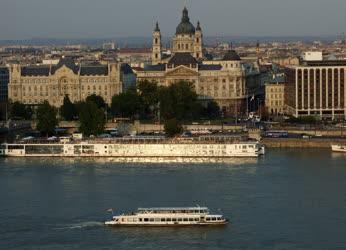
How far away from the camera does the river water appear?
18.8 meters

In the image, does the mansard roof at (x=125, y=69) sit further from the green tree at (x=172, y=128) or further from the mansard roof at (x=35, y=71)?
the green tree at (x=172, y=128)

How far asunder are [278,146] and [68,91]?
12.0 metres

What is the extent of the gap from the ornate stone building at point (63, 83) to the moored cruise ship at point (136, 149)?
11.9 m

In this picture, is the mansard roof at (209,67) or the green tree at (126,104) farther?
the mansard roof at (209,67)

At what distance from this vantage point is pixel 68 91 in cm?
4281

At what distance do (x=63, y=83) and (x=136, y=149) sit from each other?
13.3 metres

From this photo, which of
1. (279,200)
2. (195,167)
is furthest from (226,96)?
(279,200)

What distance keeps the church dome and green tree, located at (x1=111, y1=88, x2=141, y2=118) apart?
27.6ft

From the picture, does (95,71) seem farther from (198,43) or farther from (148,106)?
(198,43)

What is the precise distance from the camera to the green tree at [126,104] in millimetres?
38250

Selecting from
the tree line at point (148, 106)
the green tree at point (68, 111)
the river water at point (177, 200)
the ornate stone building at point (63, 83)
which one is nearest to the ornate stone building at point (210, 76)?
the ornate stone building at point (63, 83)

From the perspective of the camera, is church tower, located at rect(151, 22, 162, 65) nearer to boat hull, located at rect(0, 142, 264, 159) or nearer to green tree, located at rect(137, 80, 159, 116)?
green tree, located at rect(137, 80, 159, 116)

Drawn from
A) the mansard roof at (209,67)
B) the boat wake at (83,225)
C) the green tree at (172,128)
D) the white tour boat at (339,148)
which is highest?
the mansard roof at (209,67)

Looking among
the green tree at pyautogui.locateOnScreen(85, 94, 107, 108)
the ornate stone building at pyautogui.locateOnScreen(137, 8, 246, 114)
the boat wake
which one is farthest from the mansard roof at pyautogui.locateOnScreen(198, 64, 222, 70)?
the boat wake
